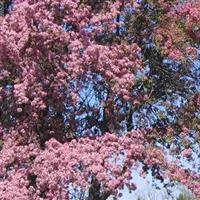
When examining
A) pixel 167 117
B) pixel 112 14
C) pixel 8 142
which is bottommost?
pixel 8 142

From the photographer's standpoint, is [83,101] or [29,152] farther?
[83,101]

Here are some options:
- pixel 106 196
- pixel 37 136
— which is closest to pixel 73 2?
pixel 37 136

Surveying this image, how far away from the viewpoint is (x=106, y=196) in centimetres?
1689

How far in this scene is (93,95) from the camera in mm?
17562

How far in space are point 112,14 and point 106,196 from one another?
5132mm

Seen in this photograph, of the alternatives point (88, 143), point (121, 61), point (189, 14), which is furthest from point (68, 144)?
point (189, 14)

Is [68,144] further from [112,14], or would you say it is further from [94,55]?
[112,14]

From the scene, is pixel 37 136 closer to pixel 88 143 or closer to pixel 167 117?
pixel 88 143

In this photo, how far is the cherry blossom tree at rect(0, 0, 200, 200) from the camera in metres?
15.5

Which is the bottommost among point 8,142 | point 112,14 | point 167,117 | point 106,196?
point 106,196

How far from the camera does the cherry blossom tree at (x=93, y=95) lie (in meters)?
15.5

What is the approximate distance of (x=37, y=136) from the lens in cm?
1659

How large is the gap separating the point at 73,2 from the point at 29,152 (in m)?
4.32

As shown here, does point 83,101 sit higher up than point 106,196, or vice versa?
point 83,101
